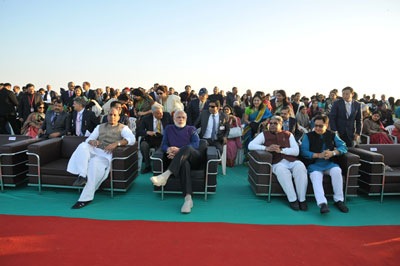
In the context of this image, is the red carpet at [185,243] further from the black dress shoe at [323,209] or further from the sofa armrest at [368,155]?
the sofa armrest at [368,155]

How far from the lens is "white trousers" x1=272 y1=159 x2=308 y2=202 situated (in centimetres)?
375

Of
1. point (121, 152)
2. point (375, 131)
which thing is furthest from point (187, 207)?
point (375, 131)

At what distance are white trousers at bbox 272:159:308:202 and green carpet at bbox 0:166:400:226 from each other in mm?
205

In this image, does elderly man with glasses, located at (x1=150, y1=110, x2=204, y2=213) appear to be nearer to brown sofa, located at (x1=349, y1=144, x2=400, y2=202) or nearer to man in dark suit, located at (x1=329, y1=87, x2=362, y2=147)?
brown sofa, located at (x1=349, y1=144, x2=400, y2=202)

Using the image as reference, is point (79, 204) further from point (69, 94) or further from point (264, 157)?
point (69, 94)

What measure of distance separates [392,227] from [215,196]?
2242 mm

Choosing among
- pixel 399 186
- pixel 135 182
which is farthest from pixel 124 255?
pixel 399 186

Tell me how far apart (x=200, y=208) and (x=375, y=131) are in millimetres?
4644

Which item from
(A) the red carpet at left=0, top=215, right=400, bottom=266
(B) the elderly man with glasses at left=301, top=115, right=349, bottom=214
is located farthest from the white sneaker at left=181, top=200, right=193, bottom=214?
(B) the elderly man with glasses at left=301, top=115, right=349, bottom=214

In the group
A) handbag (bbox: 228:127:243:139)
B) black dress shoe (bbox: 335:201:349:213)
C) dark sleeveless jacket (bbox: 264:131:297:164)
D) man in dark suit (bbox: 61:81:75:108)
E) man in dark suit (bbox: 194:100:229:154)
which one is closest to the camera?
black dress shoe (bbox: 335:201:349:213)

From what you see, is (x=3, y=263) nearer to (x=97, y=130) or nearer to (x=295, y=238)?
(x=97, y=130)

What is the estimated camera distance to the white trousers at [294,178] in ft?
12.3

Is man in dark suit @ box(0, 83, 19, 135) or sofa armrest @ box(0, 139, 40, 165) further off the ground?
man in dark suit @ box(0, 83, 19, 135)

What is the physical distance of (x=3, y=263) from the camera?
2.34 metres
